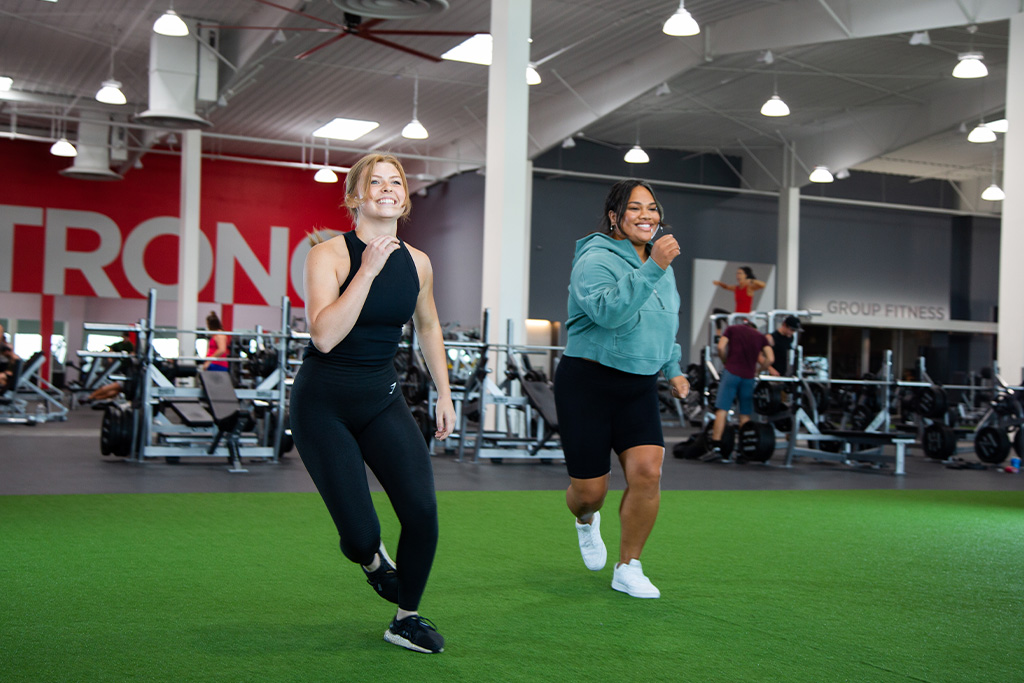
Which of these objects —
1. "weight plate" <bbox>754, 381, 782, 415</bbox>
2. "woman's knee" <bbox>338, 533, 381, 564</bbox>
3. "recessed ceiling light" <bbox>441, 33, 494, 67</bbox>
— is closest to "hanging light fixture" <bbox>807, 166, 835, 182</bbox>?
"recessed ceiling light" <bbox>441, 33, 494, 67</bbox>

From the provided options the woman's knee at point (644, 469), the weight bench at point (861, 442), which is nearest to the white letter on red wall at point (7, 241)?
the weight bench at point (861, 442)

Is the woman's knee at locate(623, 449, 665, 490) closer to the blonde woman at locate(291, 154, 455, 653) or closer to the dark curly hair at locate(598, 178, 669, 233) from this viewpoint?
the dark curly hair at locate(598, 178, 669, 233)

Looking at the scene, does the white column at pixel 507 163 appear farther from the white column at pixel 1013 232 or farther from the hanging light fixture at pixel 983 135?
the hanging light fixture at pixel 983 135

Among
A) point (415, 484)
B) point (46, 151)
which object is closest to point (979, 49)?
point (415, 484)

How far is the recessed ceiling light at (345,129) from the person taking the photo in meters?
18.2

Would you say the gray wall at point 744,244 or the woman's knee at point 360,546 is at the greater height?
the gray wall at point 744,244

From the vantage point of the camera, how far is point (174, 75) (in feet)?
42.7

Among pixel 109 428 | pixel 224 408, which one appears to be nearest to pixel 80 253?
pixel 109 428

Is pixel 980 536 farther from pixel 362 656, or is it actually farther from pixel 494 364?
pixel 494 364

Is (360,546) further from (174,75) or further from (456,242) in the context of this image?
(456,242)

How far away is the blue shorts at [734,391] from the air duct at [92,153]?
12.7m

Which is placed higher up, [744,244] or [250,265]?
[744,244]

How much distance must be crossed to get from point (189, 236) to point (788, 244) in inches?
431

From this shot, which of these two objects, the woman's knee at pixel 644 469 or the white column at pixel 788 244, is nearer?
the woman's knee at pixel 644 469
